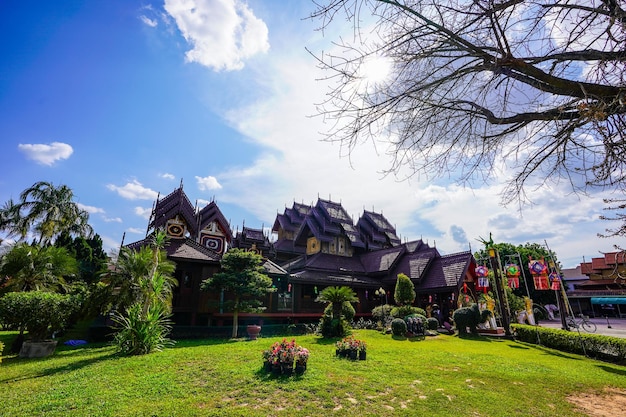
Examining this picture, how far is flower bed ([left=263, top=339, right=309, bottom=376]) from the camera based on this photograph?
7.28 m

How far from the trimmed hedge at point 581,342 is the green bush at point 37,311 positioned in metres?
19.7

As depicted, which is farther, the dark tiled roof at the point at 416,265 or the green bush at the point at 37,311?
the dark tiled roof at the point at 416,265

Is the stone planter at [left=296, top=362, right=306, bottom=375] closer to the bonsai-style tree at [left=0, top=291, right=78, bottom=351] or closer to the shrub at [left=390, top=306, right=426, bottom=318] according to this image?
the bonsai-style tree at [left=0, top=291, right=78, bottom=351]

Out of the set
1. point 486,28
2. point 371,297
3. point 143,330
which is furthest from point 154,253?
point 371,297

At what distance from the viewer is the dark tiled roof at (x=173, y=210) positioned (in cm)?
2059

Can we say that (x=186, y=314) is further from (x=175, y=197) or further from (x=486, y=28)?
(x=486, y=28)

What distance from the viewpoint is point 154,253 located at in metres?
11.7

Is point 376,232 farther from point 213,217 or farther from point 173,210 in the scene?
point 173,210

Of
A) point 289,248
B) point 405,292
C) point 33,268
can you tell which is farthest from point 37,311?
point 289,248

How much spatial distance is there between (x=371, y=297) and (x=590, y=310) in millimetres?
39091

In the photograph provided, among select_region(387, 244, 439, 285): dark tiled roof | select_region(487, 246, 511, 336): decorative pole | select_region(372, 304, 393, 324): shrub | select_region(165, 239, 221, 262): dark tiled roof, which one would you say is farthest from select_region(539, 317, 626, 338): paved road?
select_region(165, 239, 221, 262): dark tiled roof

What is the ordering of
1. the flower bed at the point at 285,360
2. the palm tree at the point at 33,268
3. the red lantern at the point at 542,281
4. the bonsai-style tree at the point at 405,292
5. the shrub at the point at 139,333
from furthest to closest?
the bonsai-style tree at the point at 405,292 → the red lantern at the point at 542,281 → the palm tree at the point at 33,268 → the shrub at the point at 139,333 → the flower bed at the point at 285,360

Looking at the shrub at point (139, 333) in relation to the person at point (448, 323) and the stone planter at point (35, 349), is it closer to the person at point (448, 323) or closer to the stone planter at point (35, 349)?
the stone planter at point (35, 349)

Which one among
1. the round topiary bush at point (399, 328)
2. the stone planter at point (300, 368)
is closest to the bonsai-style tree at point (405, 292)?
the round topiary bush at point (399, 328)
